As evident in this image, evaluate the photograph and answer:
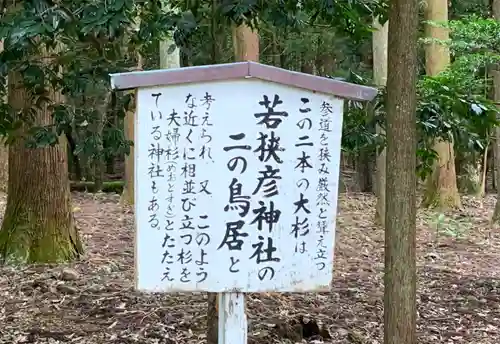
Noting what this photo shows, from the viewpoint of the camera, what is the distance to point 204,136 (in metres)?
2.71

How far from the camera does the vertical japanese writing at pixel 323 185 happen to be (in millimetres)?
2816

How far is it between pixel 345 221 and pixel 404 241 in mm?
6904

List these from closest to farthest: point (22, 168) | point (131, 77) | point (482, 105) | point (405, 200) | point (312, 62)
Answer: point (131, 77)
point (405, 200)
point (482, 105)
point (22, 168)
point (312, 62)

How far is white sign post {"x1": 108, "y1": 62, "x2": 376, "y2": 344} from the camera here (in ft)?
8.84

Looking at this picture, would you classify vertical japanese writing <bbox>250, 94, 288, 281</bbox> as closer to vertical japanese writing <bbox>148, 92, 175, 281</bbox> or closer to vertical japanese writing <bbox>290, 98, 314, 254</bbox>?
vertical japanese writing <bbox>290, 98, 314, 254</bbox>

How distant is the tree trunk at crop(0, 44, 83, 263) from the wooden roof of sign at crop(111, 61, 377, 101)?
3.75m

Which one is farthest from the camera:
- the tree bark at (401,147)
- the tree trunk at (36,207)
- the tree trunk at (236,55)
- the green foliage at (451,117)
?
the tree trunk at (36,207)

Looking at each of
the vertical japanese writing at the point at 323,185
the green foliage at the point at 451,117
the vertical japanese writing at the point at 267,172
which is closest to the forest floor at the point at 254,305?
the green foliage at the point at 451,117

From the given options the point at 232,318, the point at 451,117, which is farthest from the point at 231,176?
the point at 451,117

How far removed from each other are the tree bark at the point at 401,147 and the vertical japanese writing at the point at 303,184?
0.58 m

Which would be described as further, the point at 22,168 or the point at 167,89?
the point at 22,168

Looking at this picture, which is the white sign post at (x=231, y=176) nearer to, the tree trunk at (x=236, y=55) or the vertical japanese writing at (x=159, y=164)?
the vertical japanese writing at (x=159, y=164)

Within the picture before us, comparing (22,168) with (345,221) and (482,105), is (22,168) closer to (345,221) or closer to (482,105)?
(482,105)

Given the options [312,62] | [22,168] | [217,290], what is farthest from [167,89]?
[312,62]
